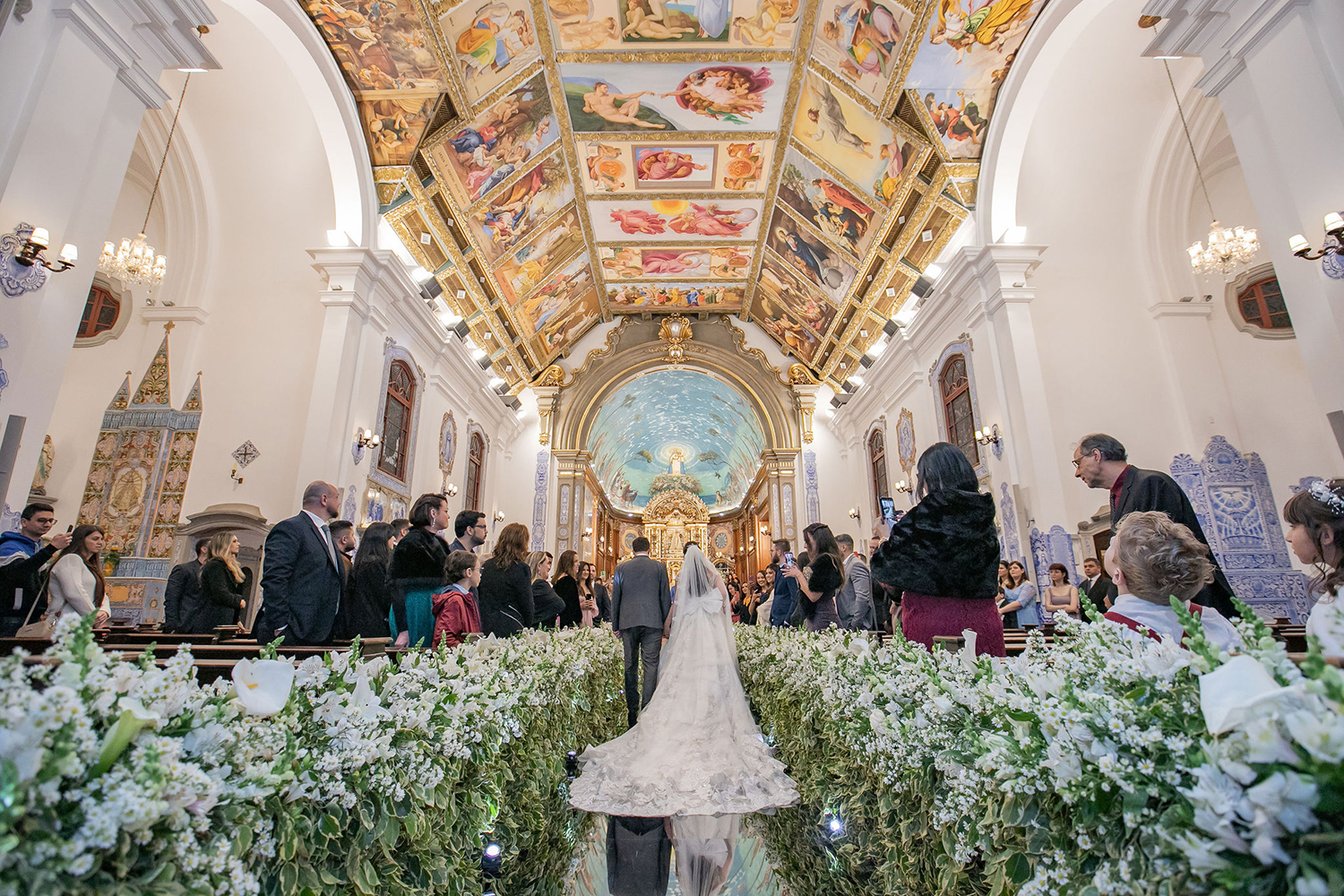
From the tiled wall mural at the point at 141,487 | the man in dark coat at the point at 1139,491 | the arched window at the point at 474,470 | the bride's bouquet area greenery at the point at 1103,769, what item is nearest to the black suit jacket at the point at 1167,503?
the man in dark coat at the point at 1139,491

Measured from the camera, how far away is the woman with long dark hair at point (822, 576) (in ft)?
17.9

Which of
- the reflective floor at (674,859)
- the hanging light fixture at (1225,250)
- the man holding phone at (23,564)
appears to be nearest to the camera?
the reflective floor at (674,859)

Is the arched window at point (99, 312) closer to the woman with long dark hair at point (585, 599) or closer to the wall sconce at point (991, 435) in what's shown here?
the woman with long dark hair at point (585, 599)

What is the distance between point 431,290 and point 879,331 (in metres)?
8.83

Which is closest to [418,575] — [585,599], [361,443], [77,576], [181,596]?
[77,576]

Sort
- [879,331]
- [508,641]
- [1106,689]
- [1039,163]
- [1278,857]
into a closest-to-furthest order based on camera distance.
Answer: [1278,857]
[1106,689]
[508,641]
[1039,163]
[879,331]

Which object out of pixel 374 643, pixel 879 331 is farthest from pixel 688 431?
pixel 374 643

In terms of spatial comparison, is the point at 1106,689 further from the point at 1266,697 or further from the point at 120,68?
the point at 120,68

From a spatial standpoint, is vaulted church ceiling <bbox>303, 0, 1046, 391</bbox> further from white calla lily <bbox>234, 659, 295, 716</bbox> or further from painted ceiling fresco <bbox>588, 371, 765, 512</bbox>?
white calla lily <bbox>234, 659, 295, 716</bbox>

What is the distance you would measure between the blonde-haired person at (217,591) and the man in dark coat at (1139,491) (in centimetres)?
565

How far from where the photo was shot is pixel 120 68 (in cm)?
515

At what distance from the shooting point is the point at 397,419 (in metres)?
11.3

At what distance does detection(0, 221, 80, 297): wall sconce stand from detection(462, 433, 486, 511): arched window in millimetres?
10265

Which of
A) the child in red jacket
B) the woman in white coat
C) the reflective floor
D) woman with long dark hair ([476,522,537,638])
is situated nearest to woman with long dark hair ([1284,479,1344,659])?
the reflective floor
